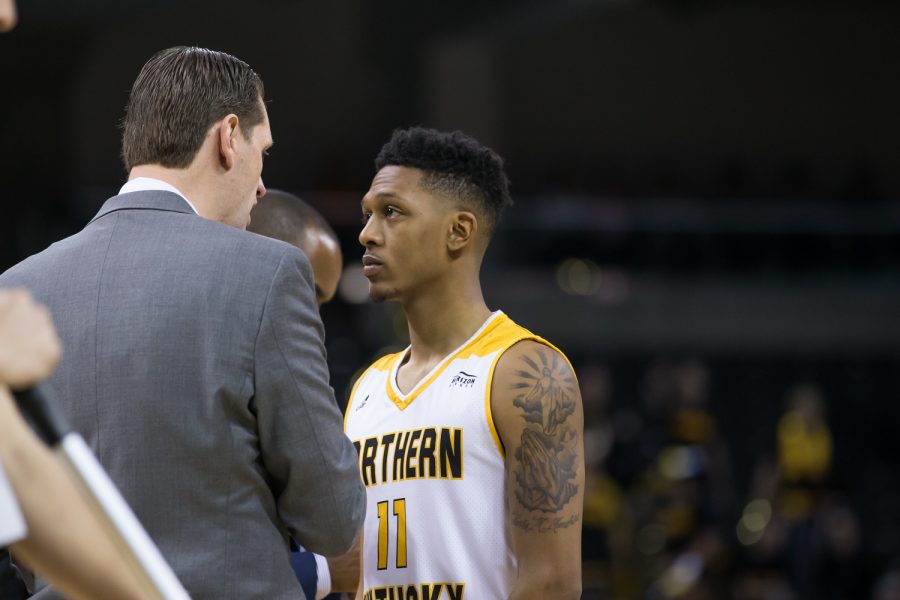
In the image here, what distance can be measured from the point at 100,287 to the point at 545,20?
13.8 meters

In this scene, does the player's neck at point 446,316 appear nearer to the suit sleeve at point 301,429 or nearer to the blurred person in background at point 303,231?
the blurred person in background at point 303,231

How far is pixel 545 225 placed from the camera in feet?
38.5

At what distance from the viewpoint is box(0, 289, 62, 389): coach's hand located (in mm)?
1648

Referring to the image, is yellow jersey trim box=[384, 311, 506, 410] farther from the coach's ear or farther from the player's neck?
the coach's ear

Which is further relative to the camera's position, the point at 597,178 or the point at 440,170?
the point at 597,178

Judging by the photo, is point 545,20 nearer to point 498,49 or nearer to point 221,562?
point 498,49

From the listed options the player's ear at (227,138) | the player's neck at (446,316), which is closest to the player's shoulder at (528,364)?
the player's neck at (446,316)

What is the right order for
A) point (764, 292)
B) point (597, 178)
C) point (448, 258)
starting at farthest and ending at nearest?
1. point (597, 178)
2. point (764, 292)
3. point (448, 258)

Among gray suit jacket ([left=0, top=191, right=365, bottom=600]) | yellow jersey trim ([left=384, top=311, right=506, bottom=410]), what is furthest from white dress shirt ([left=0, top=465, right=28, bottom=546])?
yellow jersey trim ([left=384, top=311, right=506, bottom=410])

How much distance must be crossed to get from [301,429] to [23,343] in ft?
2.60

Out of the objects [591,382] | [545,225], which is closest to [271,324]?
[591,382]

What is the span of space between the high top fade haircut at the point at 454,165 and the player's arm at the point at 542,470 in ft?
1.91

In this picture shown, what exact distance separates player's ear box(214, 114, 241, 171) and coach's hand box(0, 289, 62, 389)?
93 centimetres

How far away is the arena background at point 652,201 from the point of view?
34.0 feet
